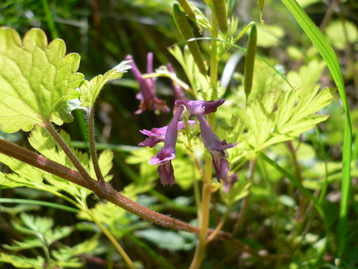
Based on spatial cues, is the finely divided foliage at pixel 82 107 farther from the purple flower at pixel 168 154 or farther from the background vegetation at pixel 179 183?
the background vegetation at pixel 179 183

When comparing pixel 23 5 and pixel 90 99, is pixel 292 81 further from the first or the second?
pixel 23 5

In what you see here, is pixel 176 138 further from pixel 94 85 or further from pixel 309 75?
pixel 309 75

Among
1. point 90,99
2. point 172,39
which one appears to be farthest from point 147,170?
point 172,39

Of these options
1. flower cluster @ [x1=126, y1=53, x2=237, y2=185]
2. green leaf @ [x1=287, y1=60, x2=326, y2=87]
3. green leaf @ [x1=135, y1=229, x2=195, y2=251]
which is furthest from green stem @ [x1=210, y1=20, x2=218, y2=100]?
green leaf @ [x1=135, y1=229, x2=195, y2=251]

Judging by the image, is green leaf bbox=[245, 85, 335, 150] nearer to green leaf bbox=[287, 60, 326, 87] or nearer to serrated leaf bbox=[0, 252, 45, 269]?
green leaf bbox=[287, 60, 326, 87]

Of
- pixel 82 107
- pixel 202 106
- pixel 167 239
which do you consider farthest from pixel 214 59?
pixel 167 239
